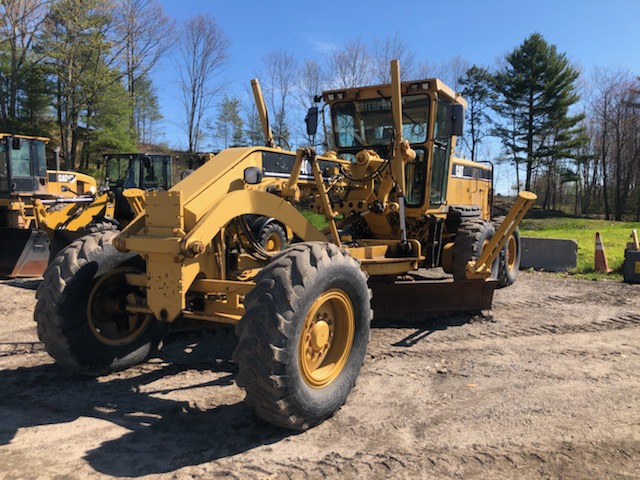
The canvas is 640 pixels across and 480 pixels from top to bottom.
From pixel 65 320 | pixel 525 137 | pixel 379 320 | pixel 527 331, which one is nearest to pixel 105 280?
pixel 65 320

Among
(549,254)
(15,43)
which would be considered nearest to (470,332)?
(549,254)

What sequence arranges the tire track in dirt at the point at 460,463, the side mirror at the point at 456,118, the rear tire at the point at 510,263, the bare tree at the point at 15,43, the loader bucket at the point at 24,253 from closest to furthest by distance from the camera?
1. the tire track in dirt at the point at 460,463
2. the side mirror at the point at 456,118
3. the rear tire at the point at 510,263
4. the loader bucket at the point at 24,253
5. the bare tree at the point at 15,43

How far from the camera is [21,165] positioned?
12797 millimetres

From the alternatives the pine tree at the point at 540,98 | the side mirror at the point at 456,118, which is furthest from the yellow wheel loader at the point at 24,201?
the pine tree at the point at 540,98

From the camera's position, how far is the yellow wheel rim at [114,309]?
4.53m

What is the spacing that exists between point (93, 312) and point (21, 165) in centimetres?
1018

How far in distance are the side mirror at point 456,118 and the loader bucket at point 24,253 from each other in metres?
7.77

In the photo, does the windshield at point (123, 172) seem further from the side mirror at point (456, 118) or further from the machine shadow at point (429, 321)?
the side mirror at point (456, 118)

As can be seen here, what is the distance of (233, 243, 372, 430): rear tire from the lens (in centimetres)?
334

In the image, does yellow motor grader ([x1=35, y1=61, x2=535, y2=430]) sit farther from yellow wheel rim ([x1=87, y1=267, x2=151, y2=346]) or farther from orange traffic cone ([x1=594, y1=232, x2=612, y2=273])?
orange traffic cone ([x1=594, y1=232, x2=612, y2=273])

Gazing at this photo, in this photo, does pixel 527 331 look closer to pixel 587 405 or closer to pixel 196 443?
pixel 587 405

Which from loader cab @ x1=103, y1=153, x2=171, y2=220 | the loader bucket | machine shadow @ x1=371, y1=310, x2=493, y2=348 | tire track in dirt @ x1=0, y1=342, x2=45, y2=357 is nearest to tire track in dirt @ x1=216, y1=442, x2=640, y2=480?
machine shadow @ x1=371, y1=310, x2=493, y2=348

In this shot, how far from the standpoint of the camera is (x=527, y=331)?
6336 millimetres

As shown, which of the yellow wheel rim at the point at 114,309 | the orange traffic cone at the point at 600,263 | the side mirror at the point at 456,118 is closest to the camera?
the yellow wheel rim at the point at 114,309
